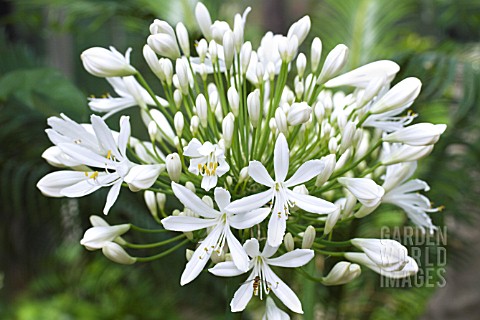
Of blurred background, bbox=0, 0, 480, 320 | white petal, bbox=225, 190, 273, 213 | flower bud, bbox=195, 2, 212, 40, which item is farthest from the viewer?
blurred background, bbox=0, 0, 480, 320

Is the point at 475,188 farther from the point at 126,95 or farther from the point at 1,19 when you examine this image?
the point at 1,19

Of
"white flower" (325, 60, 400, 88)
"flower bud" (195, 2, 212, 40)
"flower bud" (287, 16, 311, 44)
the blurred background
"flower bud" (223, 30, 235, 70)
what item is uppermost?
"flower bud" (195, 2, 212, 40)

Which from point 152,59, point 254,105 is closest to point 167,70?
point 152,59

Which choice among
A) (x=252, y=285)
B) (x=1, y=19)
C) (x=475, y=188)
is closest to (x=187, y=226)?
(x=252, y=285)

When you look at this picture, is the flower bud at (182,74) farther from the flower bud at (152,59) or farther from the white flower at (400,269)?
the white flower at (400,269)

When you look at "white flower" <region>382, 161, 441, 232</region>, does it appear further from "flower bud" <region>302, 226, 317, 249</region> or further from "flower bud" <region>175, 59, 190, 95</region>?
"flower bud" <region>175, 59, 190, 95</region>

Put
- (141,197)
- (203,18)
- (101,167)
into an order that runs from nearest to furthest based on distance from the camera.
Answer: (101,167) → (203,18) → (141,197)

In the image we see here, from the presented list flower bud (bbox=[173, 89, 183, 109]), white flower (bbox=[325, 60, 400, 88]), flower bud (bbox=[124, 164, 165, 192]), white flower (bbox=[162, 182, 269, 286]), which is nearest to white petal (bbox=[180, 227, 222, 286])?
white flower (bbox=[162, 182, 269, 286])

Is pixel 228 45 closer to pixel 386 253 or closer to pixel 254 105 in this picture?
pixel 254 105
